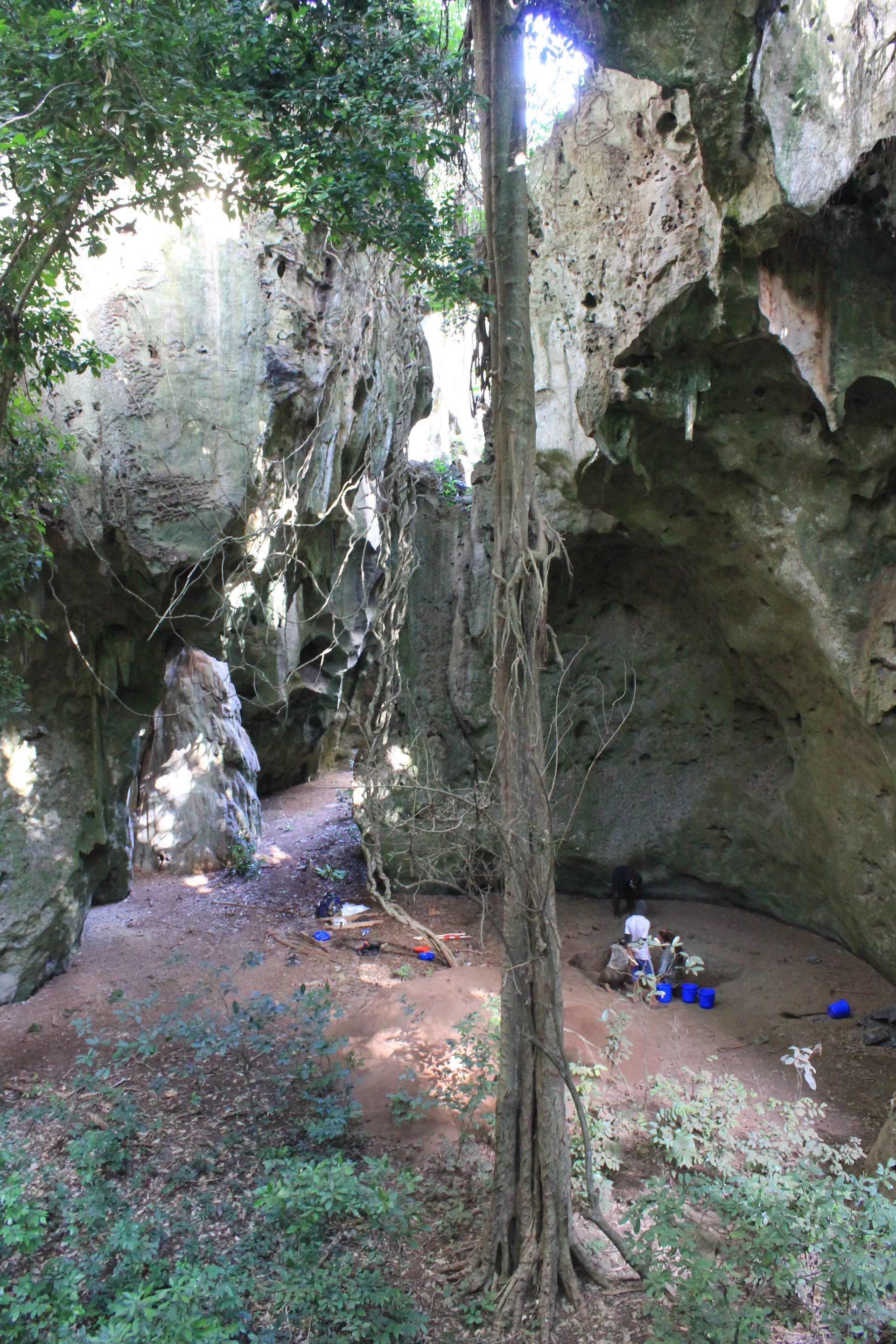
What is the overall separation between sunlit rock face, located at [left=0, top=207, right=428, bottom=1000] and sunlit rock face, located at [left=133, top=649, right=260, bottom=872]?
8.12 ft

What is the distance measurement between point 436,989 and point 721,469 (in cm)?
488

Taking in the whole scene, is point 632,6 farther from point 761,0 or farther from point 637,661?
point 637,661

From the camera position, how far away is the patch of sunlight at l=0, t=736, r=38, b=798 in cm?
660

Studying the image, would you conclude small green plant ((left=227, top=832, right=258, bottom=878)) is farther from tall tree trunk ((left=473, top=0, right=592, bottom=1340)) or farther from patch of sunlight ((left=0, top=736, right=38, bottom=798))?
tall tree trunk ((left=473, top=0, right=592, bottom=1340))

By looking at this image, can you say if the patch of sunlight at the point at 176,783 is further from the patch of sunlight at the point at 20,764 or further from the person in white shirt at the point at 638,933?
the person in white shirt at the point at 638,933

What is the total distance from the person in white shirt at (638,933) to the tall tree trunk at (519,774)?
8.43ft

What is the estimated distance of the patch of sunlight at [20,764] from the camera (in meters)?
6.60

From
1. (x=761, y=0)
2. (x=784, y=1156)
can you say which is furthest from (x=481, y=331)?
(x=784, y=1156)

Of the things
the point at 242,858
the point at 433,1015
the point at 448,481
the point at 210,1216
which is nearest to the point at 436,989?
the point at 433,1015

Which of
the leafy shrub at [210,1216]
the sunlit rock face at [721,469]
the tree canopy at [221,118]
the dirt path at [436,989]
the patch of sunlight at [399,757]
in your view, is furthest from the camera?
the patch of sunlight at [399,757]

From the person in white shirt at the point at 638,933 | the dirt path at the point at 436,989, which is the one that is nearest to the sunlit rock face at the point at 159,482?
the dirt path at the point at 436,989

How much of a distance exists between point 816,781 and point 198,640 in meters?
6.09

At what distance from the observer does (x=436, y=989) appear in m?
6.54

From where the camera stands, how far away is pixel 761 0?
4.21 meters
